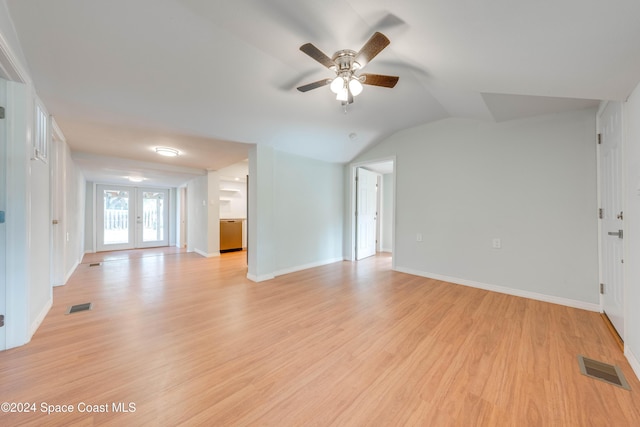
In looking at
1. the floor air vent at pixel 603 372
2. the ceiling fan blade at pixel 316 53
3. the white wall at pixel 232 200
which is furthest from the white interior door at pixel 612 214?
the white wall at pixel 232 200

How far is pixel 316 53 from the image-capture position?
1684mm

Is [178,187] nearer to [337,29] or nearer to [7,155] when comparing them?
[7,155]

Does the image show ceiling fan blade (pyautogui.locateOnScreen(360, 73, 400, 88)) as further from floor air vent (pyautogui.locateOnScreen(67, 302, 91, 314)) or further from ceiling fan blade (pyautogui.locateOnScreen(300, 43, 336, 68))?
floor air vent (pyautogui.locateOnScreen(67, 302, 91, 314))

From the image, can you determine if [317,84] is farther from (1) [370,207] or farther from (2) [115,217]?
(2) [115,217]

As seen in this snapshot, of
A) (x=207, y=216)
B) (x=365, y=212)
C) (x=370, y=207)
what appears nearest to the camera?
(x=365, y=212)

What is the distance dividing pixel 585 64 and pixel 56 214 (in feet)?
18.2

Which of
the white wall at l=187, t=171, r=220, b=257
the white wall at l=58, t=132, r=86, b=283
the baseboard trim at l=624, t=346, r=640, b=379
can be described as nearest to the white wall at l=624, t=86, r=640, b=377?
the baseboard trim at l=624, t=346, r=640, b=379

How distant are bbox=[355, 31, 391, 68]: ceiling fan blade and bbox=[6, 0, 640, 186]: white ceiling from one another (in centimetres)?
18

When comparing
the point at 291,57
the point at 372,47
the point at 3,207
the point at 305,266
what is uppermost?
the point at 291,57

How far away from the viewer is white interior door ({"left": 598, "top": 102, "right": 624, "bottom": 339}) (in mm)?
2010

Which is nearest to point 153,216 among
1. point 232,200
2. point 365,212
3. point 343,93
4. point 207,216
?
point 232,200

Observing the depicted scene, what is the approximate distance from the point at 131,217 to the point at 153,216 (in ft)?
1.84

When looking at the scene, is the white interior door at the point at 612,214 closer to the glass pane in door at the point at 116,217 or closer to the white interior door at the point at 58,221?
the white interior door at the point at 58,221

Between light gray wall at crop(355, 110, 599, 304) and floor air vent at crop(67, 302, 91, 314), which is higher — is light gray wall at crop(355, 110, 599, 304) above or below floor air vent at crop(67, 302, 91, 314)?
above
